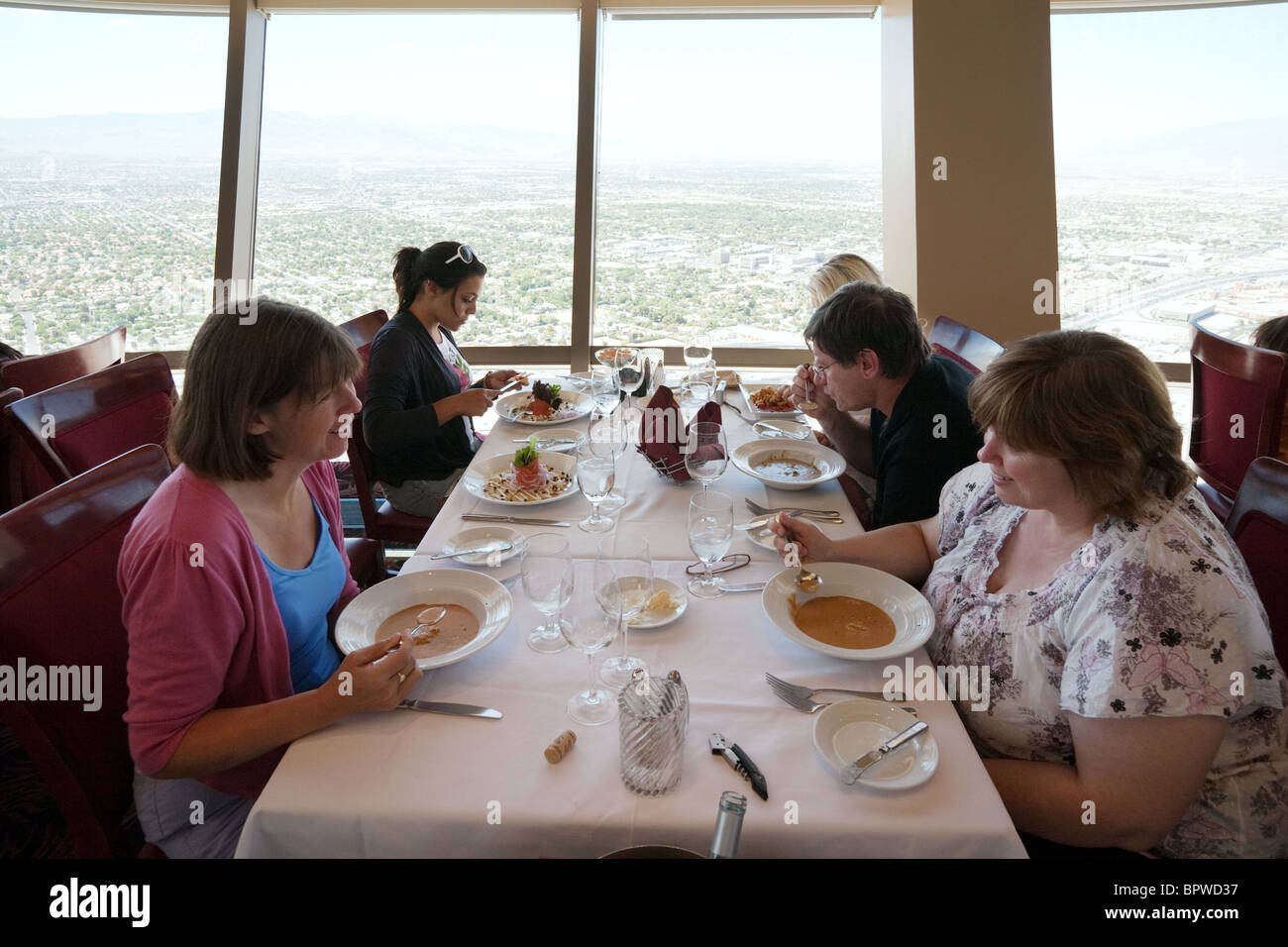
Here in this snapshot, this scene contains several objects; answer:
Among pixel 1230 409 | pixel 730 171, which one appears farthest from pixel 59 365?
pixel 1230 409

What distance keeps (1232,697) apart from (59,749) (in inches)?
68.7

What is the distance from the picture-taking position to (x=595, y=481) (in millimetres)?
1941

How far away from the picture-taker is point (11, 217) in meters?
4.39

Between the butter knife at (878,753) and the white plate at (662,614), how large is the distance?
459mm

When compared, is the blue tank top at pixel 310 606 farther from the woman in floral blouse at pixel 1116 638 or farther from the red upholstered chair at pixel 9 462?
the red upholstered chair at pixel 9 462

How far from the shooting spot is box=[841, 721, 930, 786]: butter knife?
1146 millimetres

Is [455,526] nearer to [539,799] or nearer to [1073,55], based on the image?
[539,799]

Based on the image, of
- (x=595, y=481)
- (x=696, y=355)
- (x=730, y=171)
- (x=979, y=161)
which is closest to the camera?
(x=595, y=481)

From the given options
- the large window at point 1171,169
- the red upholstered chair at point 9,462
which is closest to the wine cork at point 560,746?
the red upholstered chair at point 9,462

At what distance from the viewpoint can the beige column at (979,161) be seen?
3.79 m

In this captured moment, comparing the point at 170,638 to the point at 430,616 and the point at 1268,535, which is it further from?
the point at 1268,535

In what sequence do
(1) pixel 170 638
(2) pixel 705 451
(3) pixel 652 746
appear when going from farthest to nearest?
(2) pixel 705 451 < (1) pixel 170 638 < (3) pixel 652 746

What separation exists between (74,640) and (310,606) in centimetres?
37

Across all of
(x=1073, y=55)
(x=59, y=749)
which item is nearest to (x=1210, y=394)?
(x=1073, y=55)
